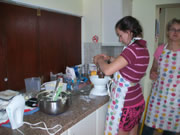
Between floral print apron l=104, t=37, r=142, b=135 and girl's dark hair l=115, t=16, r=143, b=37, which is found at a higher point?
girl's dark hair l=115, t=16, r=143, b=37

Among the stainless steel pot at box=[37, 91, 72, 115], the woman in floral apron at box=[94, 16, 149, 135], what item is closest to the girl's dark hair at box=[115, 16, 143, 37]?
the woman in floral apron at box=[94, 16, 149, 135]

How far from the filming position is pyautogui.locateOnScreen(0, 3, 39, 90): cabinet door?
1.44 metres

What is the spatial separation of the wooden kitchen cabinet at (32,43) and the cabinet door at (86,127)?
0.75m

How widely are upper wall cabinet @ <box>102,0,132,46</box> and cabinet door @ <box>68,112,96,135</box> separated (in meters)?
1.12

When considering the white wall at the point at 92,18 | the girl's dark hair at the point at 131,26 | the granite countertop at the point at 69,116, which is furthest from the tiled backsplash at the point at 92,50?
the girl's dark hair at the point at 131,26

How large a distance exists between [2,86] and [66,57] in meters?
0.84

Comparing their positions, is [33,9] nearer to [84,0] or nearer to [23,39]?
[23,39]

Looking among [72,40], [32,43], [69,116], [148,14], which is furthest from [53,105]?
[148,14]

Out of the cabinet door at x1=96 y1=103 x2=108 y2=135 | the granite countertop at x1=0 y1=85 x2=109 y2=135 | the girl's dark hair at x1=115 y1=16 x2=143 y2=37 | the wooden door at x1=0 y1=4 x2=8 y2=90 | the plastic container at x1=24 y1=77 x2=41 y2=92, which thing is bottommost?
the cabinet door at x1=96 y1=103 x2=108 y2=135

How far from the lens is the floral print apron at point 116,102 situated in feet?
3.89

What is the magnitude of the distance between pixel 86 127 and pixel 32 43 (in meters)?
0.95

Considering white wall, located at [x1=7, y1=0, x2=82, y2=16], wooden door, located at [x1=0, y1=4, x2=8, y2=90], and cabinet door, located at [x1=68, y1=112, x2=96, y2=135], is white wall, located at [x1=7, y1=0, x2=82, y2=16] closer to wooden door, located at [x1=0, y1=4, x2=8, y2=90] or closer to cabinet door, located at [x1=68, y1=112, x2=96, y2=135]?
wooden door, located at [x1=0, y1=4, x2=8, y2=90]

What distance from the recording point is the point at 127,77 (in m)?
1.16

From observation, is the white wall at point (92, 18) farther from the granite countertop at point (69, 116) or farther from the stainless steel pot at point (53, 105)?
the stainless steel pot at point (53, 105)
